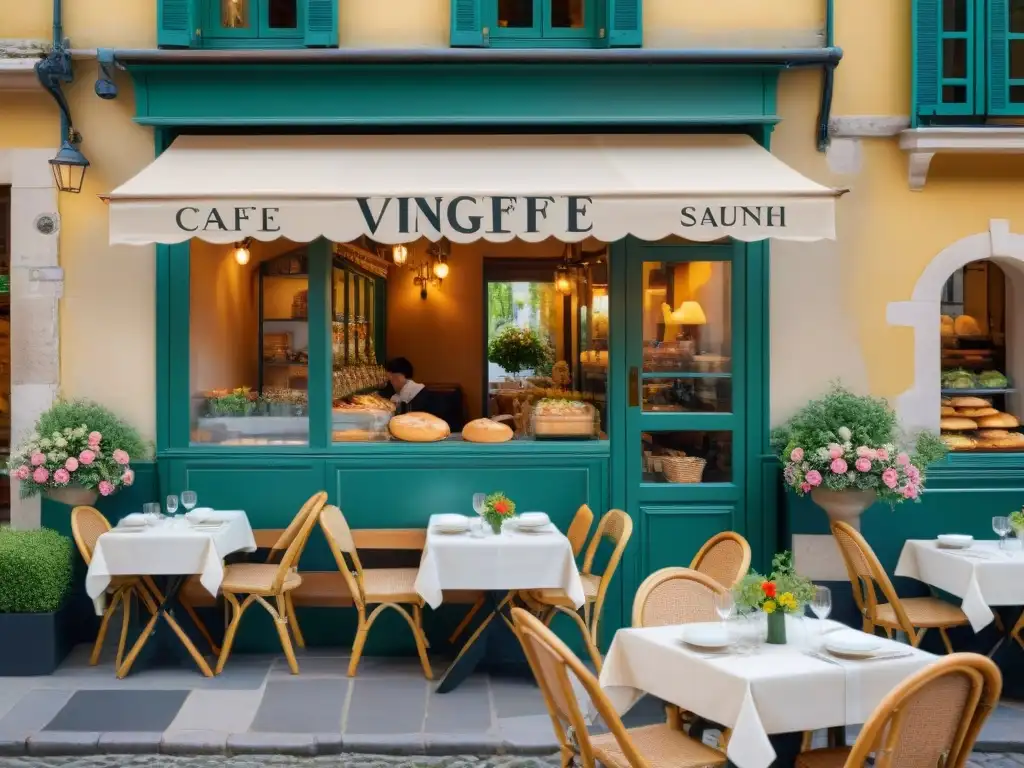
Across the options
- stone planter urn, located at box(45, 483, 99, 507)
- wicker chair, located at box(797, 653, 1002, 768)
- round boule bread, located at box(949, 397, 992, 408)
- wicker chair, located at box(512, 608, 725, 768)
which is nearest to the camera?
wicker chair, located at box(797, 653, 1002, 768)

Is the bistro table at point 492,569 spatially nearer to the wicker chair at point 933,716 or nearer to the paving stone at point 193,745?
the paving stone at point 193,745

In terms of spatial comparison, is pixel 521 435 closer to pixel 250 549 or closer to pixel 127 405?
pixel 250 549

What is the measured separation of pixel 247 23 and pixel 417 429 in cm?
311

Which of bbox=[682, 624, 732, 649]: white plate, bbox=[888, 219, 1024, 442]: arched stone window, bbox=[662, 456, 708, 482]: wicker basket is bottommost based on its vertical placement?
bbox=[682, 624, 732, 649]: white plate

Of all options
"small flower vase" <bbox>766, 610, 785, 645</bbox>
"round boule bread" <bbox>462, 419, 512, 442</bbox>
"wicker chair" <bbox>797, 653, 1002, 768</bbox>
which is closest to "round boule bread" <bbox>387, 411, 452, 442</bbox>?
"round boule bread" <bbox>462, 419, 512, 442</bbox>

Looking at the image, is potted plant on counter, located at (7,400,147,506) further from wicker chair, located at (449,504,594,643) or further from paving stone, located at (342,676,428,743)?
wicker chair, located at (449,504,594,643)

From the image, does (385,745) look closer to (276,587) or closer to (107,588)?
(276,587)

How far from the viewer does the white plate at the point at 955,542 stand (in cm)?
714

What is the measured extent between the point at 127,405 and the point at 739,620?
15.8 ft

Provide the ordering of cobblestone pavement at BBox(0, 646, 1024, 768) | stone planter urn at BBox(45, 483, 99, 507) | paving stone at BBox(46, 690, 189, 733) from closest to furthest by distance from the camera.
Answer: cobblestone pavement at BBox(0, 646, 1024, 768) → paving stone at BBox(46, 690, 189, 733) → stone planter urn at BBox(45, 483, 99, 507)

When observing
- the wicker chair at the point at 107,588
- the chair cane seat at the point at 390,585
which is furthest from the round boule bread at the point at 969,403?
the wicker chair at the point at 107,588

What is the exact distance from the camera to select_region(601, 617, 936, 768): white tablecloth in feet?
13.8

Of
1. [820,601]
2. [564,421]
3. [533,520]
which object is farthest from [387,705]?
[820,601]

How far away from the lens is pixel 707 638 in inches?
183
